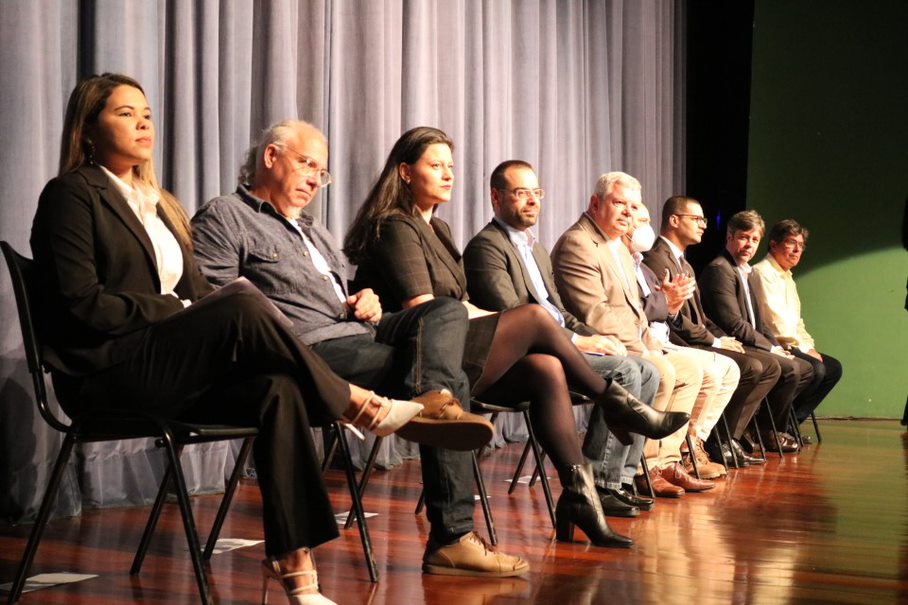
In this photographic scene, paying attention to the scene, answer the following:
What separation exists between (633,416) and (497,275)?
742 millimetres

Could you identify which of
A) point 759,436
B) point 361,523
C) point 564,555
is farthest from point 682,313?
point 361,523

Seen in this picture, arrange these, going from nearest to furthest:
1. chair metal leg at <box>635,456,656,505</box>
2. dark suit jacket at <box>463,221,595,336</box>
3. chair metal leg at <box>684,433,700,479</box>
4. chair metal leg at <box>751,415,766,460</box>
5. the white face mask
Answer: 1. dark suit jacket at <box>463,221,595,336</box>
2. chair metal leg at <box>635,456,656,505</box>
3. chair metal leg at <box>684,433,700,479</box>
4. the white face mask
5. chair metal leg at <box>751,415,766,460</box>

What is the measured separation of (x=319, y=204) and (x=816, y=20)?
5891 millimetres

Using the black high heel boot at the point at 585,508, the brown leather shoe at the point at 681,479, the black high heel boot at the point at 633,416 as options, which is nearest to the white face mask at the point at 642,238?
the brown leather shoe at the point at 681,479

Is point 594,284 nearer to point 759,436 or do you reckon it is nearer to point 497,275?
point 497,275

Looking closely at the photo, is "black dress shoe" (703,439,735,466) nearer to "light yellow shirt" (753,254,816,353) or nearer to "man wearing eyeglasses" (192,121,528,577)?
"light yellow shirt" (753,254,816,353)

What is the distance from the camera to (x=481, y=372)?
315 centimetres

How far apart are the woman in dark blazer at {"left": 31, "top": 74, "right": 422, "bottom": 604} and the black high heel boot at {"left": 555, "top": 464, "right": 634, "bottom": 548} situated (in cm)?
89

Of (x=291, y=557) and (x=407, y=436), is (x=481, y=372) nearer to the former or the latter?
(x=407, y=436)

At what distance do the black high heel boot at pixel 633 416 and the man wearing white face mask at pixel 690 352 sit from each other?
1.37 m

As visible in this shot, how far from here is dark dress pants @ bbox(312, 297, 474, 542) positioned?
108 inches

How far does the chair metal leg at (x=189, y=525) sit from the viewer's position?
2172 mm

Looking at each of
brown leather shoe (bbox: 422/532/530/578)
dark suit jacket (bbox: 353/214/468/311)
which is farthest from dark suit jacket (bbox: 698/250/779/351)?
brown leather shoe (bbox: 422/532/530/578)

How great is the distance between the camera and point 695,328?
5641 mm
